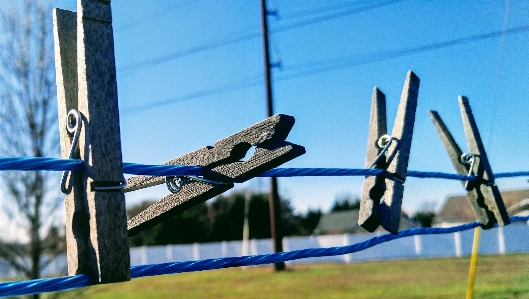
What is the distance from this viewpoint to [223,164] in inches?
51.5

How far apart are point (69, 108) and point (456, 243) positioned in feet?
90.3

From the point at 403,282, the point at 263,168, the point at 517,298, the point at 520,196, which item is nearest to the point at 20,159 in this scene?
the point at 263,168

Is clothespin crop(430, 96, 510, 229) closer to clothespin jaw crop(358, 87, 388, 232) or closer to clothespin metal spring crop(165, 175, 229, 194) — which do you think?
clothespin jaw crop(358, 87, 388, 232)

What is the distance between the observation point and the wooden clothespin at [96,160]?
104 cm

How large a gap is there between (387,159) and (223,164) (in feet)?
2.74

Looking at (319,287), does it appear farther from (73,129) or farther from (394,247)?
(394,247)

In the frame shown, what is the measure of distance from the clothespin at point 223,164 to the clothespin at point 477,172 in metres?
1.64

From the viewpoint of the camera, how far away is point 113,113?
108cm

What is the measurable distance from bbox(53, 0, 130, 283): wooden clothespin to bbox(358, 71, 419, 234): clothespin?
3.20 feet

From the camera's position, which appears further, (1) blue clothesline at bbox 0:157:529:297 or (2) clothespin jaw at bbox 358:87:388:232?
(2) clothespin jaw at bbox 358:87:388:232

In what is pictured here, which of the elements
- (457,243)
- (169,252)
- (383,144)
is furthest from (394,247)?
(383,144)

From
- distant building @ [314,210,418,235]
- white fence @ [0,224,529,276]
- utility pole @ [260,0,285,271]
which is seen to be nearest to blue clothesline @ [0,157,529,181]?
utility pole @ [260,0,285,271]

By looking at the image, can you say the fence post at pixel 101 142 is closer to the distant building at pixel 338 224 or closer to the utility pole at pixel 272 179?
the utility pole at pixel 272 179

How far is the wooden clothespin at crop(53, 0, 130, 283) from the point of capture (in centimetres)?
104
